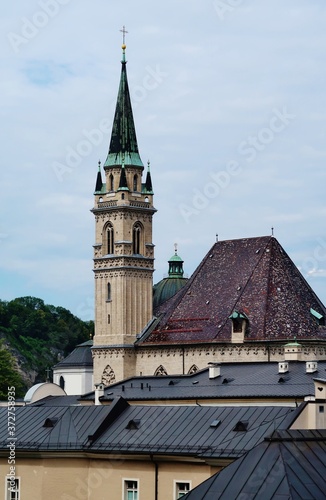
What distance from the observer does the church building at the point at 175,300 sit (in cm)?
9938

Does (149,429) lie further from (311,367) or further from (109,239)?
(109,239)

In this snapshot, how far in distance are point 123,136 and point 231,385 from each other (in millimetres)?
36409

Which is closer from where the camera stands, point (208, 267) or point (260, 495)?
point (260, 495)

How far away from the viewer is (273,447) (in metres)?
41.6

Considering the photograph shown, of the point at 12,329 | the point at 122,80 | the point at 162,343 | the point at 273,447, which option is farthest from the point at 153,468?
the point at 12,329

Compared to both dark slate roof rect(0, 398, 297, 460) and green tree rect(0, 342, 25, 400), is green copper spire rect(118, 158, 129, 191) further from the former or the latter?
dark slate roof rect(0, 398, 297, 460)

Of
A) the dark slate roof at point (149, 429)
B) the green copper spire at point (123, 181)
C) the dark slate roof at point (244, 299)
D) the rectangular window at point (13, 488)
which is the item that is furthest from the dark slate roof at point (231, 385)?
the rectangular window at point (13, 488)

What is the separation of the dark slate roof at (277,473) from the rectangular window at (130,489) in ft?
22.6

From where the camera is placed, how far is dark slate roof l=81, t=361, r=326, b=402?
75062 mm

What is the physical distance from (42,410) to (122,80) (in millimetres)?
59542

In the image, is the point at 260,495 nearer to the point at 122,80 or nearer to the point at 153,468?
the point at 153,468

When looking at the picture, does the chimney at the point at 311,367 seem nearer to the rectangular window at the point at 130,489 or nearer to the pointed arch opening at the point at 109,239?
the rectangular window at the point at 130,489

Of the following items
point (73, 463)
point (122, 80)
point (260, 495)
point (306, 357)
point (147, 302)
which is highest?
point (122, 80)

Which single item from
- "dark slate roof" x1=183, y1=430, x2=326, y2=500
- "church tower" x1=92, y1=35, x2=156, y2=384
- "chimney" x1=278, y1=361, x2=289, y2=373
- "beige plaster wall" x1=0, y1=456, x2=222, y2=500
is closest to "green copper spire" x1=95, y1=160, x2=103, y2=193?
"church tower" x1=92, y1=35, x2=156, y2=384
